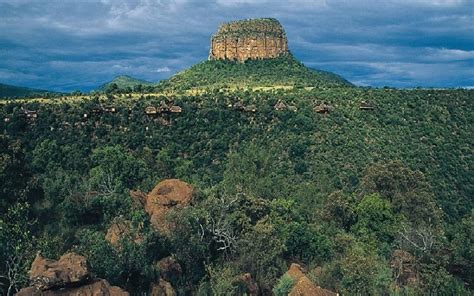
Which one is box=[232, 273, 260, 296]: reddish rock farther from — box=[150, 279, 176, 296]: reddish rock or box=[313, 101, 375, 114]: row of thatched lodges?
box=[313, 101, 375, 114]: row of thatched lodges

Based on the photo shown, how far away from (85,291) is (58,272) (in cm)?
166

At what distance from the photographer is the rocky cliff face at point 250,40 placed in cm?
12912

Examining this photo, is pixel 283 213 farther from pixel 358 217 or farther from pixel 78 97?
pixel 78 97

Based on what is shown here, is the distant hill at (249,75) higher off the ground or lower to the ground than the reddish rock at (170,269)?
higher

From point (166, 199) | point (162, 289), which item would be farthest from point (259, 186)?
point (162, 289)

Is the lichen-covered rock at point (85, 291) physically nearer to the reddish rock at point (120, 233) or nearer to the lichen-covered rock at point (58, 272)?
the lichen-covered rock at point (58, 272)

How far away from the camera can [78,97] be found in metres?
89.6

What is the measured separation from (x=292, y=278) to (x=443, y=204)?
38003 mm

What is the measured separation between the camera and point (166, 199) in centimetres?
4691

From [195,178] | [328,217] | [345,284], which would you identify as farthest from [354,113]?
[345,284]

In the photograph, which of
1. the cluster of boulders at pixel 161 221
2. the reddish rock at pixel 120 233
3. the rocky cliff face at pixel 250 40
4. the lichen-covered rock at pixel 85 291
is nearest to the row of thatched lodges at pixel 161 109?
the cluster of boulders at pixel 161 221

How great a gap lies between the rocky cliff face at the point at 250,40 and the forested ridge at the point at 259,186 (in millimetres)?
31275

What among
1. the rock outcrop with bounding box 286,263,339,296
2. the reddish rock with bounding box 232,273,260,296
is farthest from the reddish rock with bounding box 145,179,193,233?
the rock outcrop with bounding box 286,263,339,296

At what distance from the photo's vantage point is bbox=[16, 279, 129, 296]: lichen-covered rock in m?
30.0
